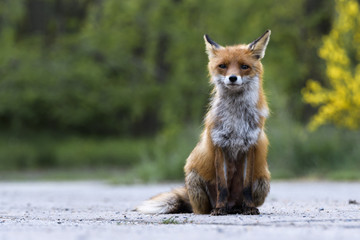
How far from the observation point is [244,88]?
25.7ft

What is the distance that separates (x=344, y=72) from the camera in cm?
2169

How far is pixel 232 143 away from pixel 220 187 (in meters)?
0.54

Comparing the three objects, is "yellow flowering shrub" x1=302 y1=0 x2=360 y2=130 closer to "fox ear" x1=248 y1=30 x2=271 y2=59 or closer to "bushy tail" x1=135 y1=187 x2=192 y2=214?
"bushy tail" x1=135 y1=187 x2=192 y2=214

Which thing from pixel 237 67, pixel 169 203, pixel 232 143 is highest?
pixel 237 67

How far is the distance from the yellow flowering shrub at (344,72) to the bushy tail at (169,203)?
44.7 feet

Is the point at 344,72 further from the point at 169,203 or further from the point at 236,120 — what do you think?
the point at 236,120

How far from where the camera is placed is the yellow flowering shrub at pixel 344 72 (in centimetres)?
2150

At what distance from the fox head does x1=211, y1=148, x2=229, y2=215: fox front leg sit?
32.5 inches

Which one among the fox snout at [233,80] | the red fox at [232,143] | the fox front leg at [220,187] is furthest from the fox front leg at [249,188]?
the fox snout at [233,80]

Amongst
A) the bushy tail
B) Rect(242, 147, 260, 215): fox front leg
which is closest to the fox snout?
Rect(242, 147, 260, 215): fox front leg

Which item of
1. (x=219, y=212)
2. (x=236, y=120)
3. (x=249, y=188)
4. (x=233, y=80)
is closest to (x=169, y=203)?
(x=219, y=212)

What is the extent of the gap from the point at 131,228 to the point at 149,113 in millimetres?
31653

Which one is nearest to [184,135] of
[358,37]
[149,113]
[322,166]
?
[322,166]

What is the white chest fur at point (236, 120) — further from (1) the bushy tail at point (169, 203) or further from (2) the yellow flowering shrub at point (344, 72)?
(2) the yellow flowering shrub at point (344, 72)
